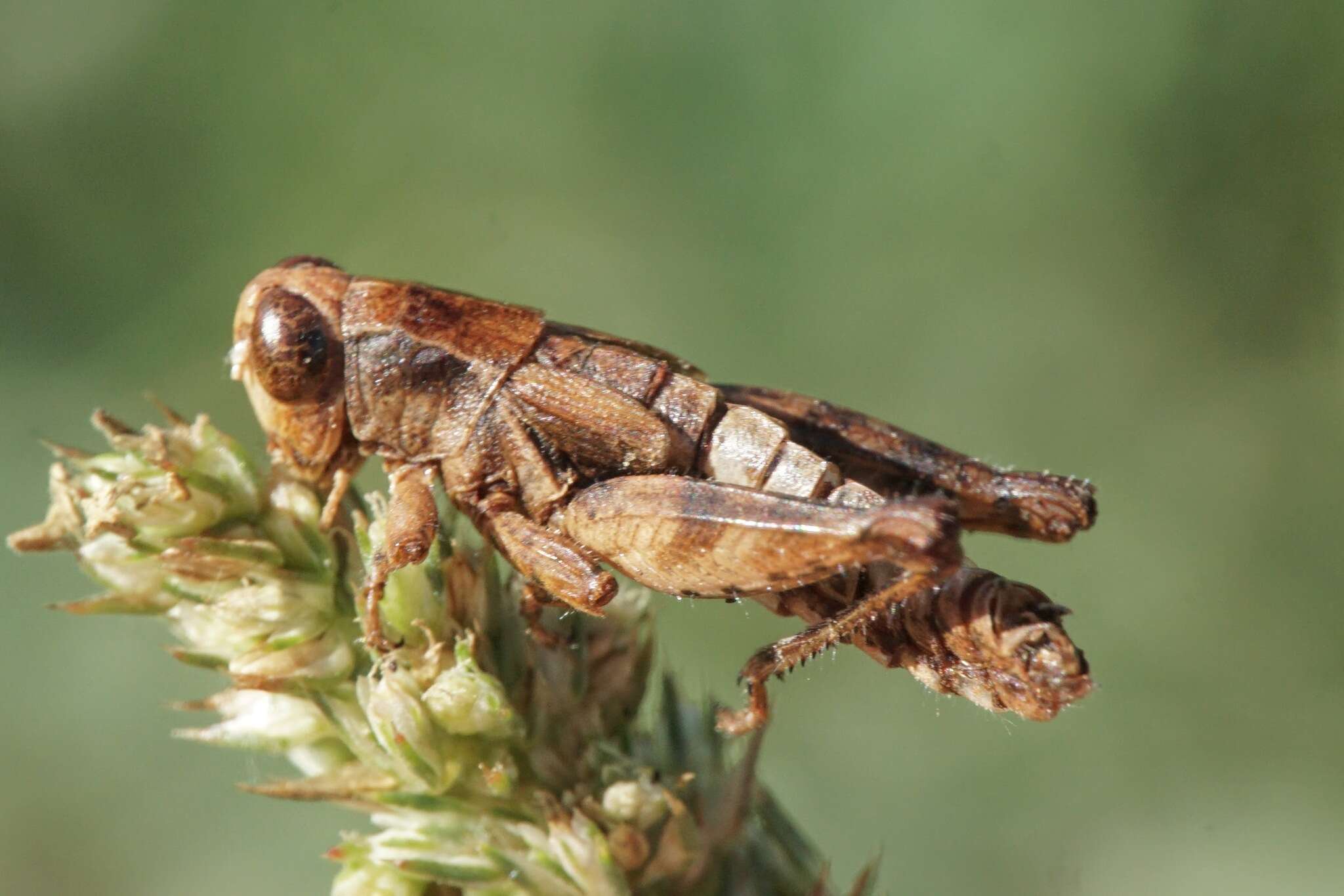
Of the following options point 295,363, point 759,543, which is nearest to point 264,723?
point 295,363

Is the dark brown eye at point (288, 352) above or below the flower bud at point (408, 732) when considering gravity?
above

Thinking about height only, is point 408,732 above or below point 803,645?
below

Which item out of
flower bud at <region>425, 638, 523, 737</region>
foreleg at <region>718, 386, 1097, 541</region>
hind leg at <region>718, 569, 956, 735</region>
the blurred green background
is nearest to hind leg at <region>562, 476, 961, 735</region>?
hind leg at <region>718, 569, 956, 735</region>

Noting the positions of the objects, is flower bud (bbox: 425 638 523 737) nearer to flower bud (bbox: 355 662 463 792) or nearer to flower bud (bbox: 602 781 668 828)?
flower bud (bbox: 355 662 463 792)

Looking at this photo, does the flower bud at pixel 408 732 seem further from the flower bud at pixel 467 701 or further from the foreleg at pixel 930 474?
the foreleg at pixel 930 474

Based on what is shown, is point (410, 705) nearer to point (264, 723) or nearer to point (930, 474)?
point (264, 723)

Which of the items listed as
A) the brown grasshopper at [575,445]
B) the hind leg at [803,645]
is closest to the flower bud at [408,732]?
the brown grasshopper at [575,445]
